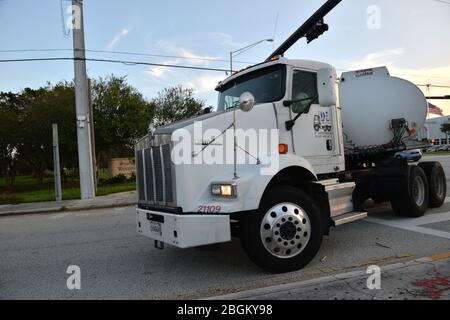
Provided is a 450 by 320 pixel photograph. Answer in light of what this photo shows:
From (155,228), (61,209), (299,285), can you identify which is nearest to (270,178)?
(299,285)

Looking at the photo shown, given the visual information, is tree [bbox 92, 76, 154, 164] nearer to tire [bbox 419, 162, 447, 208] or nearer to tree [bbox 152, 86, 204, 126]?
tree [bbox 152, 86, 204, 126]

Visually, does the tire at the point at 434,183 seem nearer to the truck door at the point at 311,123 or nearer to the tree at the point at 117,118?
the truck door at the point at 311,123

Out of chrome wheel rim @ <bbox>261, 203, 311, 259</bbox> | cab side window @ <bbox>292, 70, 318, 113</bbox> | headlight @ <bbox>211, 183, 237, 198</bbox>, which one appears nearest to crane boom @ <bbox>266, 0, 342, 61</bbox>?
cab side window @ <bbox>292, 70, 318, 113</bbox>

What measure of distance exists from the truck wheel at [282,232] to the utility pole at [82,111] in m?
12.7

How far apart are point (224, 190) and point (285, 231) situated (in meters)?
0.94

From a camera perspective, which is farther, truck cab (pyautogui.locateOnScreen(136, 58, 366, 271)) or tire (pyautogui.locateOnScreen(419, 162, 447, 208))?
tire (pyautogui.locateOnScreen(419, 162, 447, 208))

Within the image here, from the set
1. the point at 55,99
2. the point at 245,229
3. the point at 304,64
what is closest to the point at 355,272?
the point at 245,229

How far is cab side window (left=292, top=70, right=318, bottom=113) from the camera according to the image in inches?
229

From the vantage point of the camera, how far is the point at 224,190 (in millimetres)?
4688

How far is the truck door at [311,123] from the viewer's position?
19.1ft

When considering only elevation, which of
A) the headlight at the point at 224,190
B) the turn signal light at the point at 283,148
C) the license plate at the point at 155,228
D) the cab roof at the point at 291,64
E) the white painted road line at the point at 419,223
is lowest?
the white painted road line at the point at 419,223

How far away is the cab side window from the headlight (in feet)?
5.80
